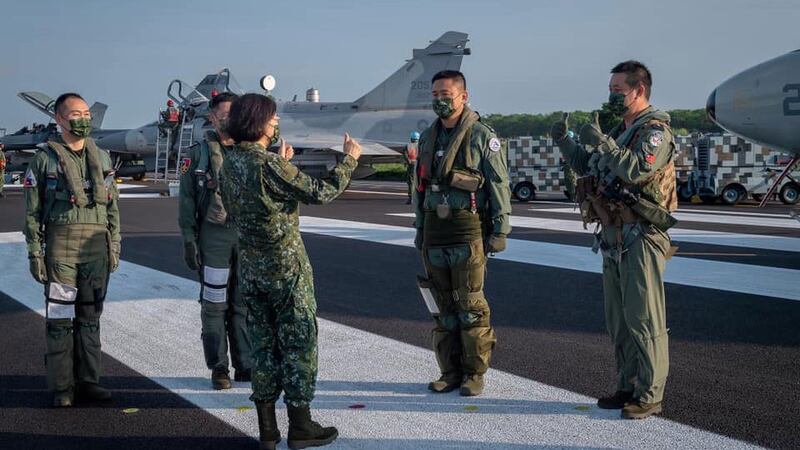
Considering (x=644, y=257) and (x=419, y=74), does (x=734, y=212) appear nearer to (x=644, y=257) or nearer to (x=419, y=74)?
(x=419, y=74)

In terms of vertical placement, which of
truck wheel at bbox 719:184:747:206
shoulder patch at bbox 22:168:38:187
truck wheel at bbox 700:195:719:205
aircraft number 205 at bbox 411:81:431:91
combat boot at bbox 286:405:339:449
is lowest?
combat boot at bbox 286:405:339:449

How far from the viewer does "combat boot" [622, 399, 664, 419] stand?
4289 millimetres

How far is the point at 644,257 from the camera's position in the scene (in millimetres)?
4391

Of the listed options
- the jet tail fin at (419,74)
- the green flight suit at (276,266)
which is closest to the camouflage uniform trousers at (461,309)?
the green flight suit at (276,266)

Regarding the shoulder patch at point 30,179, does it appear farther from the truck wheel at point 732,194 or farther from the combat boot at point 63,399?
the truck wheel at point 732,194

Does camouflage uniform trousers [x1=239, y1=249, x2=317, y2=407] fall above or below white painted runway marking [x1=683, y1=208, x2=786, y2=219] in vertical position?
above

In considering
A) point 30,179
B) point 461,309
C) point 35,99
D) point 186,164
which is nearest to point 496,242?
point 461,309

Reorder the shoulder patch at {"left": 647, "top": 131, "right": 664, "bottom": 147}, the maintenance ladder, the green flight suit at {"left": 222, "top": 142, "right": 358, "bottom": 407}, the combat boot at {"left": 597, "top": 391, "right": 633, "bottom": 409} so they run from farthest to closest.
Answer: the maintenance ladder → the combat boot at {"left": 597, "top": 391, "right": 633, "bottom": 409} → the shoulder patch at {"left": 647, "top": 131, "right": 664, "bottom": 147} → the green flight suit at {"left": 222, "top": 142, "right": 358, "bottom": 407}

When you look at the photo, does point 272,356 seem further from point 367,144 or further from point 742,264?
point 367,144

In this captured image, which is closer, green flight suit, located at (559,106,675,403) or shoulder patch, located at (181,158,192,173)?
green flight suit, located at (559,106,675,403)

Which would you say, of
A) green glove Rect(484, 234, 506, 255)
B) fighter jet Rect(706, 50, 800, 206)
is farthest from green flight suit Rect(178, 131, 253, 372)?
fighter jet Rect(706, 50, 800, 206)

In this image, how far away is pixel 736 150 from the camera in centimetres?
2212

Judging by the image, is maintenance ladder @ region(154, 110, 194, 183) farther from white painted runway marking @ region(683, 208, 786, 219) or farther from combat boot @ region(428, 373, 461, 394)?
combat boot @ region(428, 373, 461, 394)

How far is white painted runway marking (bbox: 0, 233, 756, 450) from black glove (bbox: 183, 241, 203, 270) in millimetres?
846
